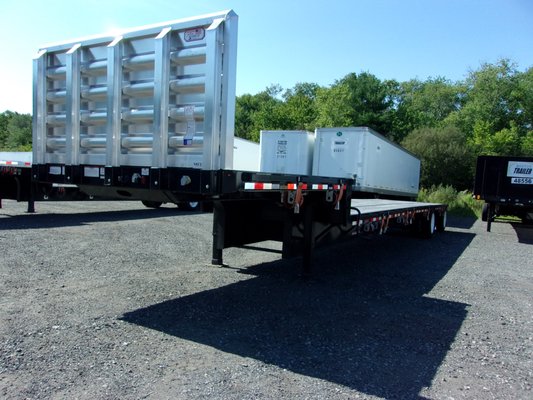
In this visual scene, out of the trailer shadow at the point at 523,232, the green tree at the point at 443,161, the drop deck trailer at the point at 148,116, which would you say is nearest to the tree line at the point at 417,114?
the green tree at the point at 443,161

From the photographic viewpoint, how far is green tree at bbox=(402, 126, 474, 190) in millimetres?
34188

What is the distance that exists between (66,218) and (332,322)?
10302 mm

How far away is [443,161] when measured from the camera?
3431 cm

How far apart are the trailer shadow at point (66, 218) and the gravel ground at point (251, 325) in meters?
1.87

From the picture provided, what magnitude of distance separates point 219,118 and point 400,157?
16.2 m

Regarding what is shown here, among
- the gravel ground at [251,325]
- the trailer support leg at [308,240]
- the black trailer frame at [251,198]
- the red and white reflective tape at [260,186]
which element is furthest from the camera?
the trailer support leg at [308,240]

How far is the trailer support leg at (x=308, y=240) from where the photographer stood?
6449 mm

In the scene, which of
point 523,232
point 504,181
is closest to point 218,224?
point 504,181

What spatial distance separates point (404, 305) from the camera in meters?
5.74

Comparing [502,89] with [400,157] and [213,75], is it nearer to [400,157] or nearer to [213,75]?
[400,157]

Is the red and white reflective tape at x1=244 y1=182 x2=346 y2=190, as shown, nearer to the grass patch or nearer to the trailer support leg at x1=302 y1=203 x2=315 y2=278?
the trailer support leg at x1=302 y1=203 x2=315 y2=278

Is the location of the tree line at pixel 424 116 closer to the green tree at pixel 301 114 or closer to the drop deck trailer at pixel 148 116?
the green tree at pixel 301 114

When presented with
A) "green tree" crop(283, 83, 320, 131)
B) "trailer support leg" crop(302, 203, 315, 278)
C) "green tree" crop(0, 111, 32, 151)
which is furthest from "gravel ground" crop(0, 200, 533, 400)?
"green tree" crop(0, 111, 32, 151)

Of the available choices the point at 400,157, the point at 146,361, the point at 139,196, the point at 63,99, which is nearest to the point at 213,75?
the point at 139,196
